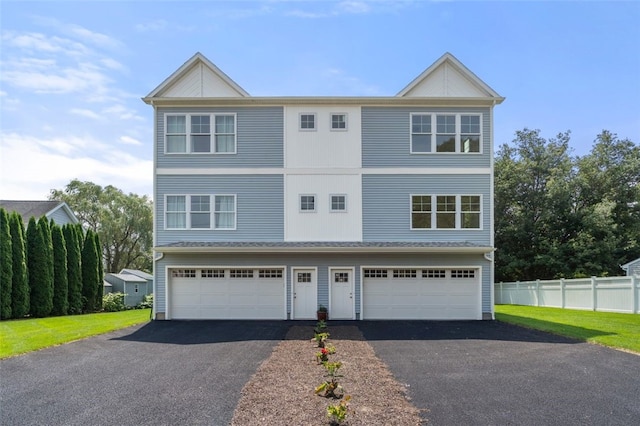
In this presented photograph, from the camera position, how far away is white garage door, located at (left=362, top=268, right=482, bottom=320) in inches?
706

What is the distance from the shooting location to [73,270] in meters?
23.2

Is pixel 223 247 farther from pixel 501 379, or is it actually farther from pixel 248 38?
pixel 501 379

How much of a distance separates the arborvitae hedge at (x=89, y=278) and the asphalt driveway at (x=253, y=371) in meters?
12.0

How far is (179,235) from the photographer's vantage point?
1825cm

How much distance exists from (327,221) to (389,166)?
3086 mm

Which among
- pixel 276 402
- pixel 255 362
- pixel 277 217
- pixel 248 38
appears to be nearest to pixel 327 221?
pixel 277 217

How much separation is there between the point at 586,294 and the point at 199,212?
16232mm

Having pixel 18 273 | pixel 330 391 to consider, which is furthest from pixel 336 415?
pixel 18 273

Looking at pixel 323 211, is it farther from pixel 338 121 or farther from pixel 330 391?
pixel 330 391

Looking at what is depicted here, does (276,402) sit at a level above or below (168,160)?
below

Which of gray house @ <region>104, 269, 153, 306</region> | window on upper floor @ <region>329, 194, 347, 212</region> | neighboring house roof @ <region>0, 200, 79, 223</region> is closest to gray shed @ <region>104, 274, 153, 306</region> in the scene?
gray house @ <region>104, 269, 153, 306</region>

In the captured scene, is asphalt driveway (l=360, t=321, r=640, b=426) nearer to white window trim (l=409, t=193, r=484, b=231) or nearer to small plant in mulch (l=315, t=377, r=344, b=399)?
small plant in mulch (l=315, t=377, r=344, b=399)

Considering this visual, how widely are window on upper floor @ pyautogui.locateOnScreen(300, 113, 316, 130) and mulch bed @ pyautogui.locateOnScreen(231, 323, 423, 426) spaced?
9.68 meters

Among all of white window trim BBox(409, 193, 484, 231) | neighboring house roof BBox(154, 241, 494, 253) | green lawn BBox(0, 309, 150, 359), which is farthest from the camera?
white window trim BBox(409, 193, 484, 231)
